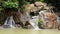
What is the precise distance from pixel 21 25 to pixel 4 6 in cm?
266

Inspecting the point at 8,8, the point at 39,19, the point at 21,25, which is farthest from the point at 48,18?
the point at 8,8

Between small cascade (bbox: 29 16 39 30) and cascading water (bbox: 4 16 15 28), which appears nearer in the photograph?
small cascade (bbox: 29 16 39 30)

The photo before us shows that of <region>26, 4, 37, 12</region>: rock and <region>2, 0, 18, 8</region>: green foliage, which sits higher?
<region>2, 0, 18, 8</region>: green foliage

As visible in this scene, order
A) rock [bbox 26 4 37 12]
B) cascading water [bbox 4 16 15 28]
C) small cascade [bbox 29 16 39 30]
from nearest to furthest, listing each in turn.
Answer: small cascade [bbox 29 16 39 30]
cascading water [bbox 4 16 15 28]
rock [bbox 26 4 37 12]

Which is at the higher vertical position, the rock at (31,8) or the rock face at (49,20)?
the rock at (31,8)

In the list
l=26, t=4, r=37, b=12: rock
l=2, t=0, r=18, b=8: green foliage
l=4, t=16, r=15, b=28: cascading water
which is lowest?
l=4, t=16, r=15, b=28: cascading water

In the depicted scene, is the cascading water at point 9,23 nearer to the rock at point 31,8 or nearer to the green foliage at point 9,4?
the green foliage at point 9,4

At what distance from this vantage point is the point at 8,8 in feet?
76.1

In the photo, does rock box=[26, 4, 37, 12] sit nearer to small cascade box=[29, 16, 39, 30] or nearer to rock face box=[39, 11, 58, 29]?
small cascade box=[29, 16, 39, 30]

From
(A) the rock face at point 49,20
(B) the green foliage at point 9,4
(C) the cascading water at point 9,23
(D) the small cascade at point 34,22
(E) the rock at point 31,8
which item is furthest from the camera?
(E) the rock at point 31,8

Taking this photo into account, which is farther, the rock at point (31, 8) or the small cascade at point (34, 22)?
the rock at point (31, 8)

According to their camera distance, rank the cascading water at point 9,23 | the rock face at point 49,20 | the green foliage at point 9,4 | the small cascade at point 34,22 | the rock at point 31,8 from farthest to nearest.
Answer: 1. the rock at point 31,8
2. the green foliage at point 9,4
3. the cascading water at point 9,23
4. the rock face at point 49,20
5. the small cascade at point 34,22

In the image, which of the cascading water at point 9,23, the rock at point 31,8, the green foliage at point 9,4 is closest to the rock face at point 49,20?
the rock at point 31,8

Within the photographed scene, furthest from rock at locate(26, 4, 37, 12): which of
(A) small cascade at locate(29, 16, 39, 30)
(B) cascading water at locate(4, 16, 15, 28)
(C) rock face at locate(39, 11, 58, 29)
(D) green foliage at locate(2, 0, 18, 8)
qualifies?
(B) cascading water at locate(4, 16, 15, 28)
